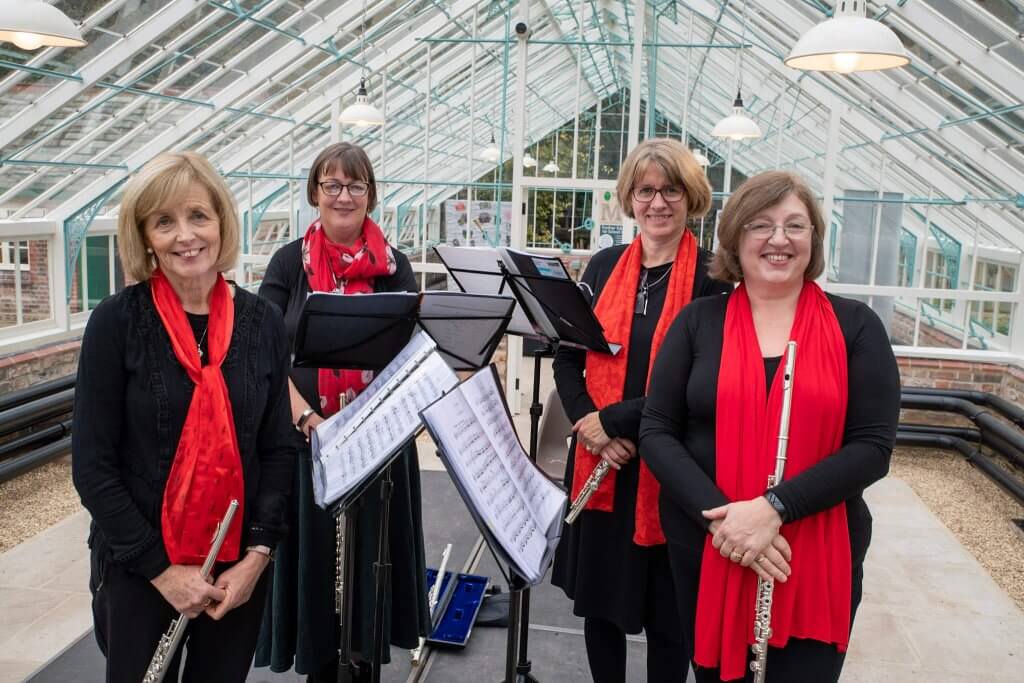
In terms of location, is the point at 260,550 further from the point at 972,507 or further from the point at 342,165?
the point at 972,507

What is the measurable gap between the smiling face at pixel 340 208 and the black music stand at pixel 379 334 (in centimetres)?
37

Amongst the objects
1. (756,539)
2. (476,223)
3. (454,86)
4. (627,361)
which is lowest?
(756,539)

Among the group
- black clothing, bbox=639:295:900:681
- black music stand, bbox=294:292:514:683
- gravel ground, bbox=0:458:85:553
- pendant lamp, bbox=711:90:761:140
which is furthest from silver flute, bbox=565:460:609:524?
pendant lamp, bbox=711:90:761:140

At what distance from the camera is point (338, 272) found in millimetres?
2352

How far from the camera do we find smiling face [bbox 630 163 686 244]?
2.09m

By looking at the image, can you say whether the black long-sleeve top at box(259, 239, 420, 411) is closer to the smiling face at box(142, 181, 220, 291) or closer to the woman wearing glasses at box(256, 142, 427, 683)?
the woman wearing glasses at box(256, 142, 427, 683)

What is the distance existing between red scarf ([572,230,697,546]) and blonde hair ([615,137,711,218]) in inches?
3.9

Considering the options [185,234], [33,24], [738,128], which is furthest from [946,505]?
[33,24]

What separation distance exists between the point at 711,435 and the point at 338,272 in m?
1.16

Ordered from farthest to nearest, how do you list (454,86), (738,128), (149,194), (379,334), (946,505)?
(454,86), (738,128), (946,505), (379,334), (149,194)

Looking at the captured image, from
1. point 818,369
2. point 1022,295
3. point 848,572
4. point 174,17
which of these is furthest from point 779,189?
Answer: point 1022,295

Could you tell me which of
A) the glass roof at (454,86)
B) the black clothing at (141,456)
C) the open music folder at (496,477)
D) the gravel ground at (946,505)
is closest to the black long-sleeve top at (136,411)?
the black clothing at (141,456)

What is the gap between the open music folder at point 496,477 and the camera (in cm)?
131

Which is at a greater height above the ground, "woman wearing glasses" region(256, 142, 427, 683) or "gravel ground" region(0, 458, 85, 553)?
"woman wearing glasses" region(256, 142, 427, 683)
